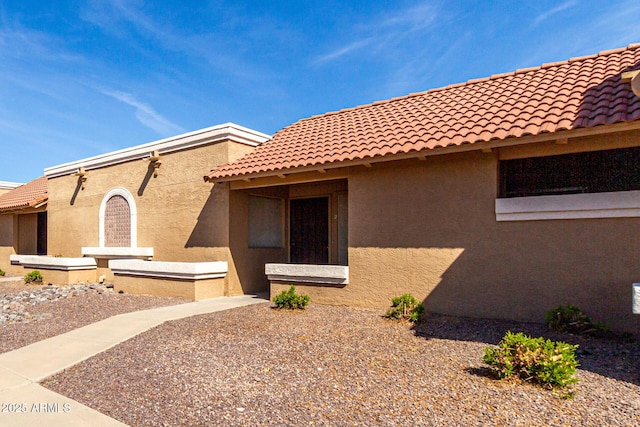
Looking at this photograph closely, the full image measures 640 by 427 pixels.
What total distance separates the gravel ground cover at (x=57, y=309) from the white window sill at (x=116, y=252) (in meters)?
1.22

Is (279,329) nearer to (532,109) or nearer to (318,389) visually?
(318,389)

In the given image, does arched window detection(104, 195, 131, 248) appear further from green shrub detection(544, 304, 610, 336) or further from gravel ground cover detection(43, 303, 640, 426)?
green shrub detection(544, 304, 610, 336)

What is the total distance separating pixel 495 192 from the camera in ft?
25.8

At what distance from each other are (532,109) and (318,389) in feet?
20.9

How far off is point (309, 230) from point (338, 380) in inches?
322

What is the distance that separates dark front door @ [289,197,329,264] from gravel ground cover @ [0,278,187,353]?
12.4 ft

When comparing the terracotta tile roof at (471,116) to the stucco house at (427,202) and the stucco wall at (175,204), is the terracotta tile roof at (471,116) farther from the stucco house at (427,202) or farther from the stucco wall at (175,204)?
the stucco wall at (175,204)

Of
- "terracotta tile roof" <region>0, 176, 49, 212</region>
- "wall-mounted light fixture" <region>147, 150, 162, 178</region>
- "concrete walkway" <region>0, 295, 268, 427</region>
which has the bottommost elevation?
"concrete walkway" <region>0, 295, 268, 427</region>

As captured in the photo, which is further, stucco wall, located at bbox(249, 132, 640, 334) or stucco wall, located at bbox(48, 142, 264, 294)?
stucco wall, located at bbox(48, 142, 264, 294)

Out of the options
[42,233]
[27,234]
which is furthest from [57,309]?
[27,234]

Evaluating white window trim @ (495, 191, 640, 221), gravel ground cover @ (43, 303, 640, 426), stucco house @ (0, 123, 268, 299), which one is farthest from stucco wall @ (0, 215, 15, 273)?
white window trim @ (495, 191, 640, 221)

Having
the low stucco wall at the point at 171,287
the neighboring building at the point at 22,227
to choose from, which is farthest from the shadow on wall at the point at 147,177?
the neighboring building at the point at 22,227

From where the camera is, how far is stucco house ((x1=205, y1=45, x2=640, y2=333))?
22.6 ft

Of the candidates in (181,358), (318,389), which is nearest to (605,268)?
(318,389)
